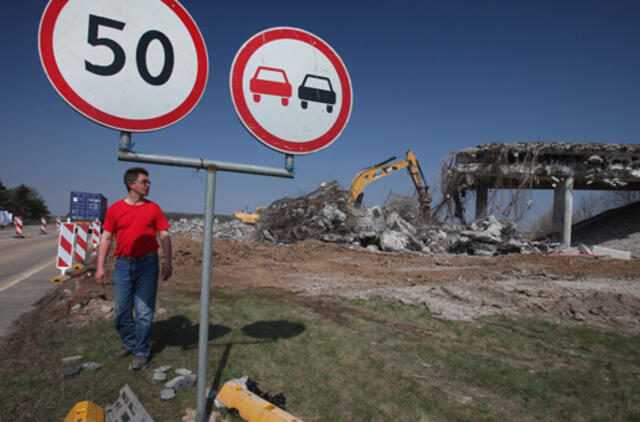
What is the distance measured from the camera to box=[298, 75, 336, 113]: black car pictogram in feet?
7.33

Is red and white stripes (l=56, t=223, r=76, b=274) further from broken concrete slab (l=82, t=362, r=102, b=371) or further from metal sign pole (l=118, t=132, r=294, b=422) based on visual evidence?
metal sign pole (l=118, t=132, r=294, b=422)

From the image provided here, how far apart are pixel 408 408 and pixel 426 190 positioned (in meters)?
18.0

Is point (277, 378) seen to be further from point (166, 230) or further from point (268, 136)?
point (268, 136)

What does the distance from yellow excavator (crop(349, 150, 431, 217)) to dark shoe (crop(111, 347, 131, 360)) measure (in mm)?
14736

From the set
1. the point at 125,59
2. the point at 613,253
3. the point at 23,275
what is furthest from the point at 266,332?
the point at 613,253

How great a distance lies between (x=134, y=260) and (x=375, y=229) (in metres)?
13.0

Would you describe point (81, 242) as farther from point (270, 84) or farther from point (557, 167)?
point (557, 167)

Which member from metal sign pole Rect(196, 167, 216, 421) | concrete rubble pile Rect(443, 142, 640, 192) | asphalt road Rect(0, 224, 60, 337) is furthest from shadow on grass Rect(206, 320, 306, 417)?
concrete rubble pile Rect(443, 142, 640, 192)

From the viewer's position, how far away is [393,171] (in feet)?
64.0

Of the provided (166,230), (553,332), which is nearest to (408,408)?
(166,230)

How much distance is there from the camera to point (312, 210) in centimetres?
1686

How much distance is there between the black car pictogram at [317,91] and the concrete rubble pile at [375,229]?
1242cm

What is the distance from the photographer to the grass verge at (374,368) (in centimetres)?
269

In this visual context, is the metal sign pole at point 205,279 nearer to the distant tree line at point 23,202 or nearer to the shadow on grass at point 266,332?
the shadow on grass at point 266,332
